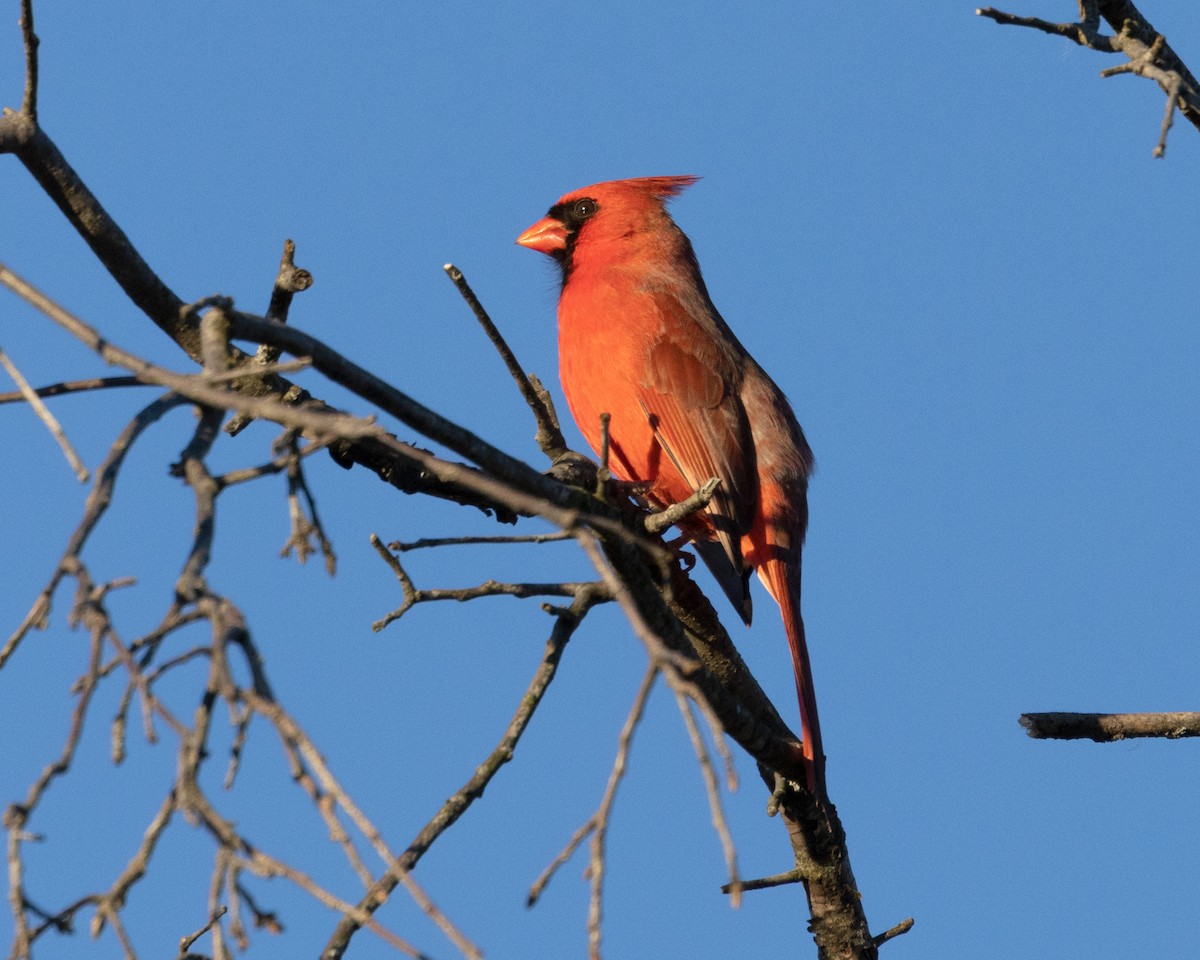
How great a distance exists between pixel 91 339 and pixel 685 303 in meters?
3.59

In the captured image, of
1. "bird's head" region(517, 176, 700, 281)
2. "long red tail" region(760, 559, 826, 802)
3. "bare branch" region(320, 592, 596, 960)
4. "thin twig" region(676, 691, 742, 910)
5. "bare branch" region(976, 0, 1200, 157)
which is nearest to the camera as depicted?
"thin twig" region(676, 691, 742, 910)

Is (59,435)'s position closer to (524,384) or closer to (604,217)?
(524,384)

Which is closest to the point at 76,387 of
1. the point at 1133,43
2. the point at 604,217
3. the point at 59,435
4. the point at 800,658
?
the point at 59,435

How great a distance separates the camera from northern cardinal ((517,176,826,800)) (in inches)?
175

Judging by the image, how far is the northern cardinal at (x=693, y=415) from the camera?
444 cm

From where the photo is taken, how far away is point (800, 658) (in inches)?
166

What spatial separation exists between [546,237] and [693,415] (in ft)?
3.97

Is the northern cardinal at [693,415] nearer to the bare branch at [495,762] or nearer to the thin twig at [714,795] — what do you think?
the bare branch at [495,762]

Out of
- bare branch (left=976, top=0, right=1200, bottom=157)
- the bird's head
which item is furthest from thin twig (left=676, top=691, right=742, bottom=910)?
the bird's head

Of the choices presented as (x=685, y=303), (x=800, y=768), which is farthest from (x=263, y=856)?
(x=685, y=303)

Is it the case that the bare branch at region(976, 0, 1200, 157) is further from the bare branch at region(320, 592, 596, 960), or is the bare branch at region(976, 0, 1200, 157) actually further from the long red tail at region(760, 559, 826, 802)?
the long red tail at region(760, 559, 826, 802)

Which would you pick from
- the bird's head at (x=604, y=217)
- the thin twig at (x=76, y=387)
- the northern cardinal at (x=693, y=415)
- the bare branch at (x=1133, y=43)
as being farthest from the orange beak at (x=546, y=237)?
the thin twig at (x=76, y=387)

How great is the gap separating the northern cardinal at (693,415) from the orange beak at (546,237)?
1.09 feet

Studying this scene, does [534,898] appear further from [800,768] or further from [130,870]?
[800,768]
